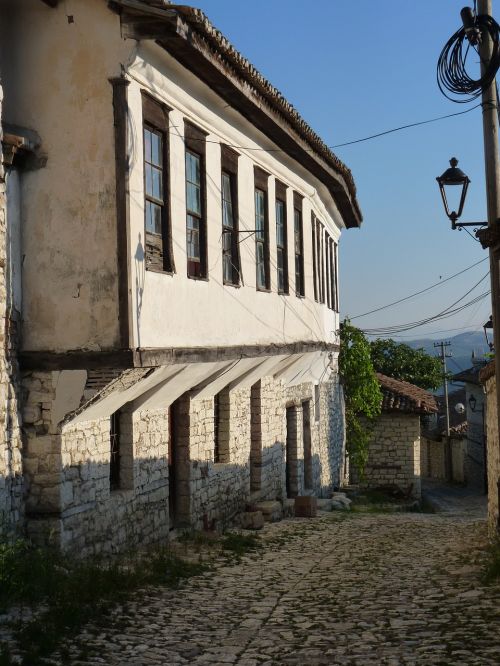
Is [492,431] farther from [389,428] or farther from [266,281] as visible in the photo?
[389,428]

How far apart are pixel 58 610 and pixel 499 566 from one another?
3.96m


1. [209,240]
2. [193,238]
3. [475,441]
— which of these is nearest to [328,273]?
[209,240]

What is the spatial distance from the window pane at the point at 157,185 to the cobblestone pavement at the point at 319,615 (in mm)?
3672

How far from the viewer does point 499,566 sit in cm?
799

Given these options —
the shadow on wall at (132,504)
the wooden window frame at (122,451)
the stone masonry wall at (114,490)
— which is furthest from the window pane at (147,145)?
the shadow on wall at (132,504)

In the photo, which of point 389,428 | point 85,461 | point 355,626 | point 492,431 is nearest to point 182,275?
point 85,461


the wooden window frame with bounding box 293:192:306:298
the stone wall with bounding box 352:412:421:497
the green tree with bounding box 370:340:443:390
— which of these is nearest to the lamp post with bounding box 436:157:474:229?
the wooden window frame with bounding box 293:192:306:298

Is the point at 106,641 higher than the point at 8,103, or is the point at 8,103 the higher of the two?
the point at 8,103

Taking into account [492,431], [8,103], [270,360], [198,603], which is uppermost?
[8,103]

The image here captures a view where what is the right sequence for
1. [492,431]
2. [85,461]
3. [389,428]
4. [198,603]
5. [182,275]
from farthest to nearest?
[389,428] < [492,431] < [182,275] < [85,461] < [198,603]

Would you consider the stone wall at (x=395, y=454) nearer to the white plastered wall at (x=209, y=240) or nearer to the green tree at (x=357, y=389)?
the green tree at (x=357, y=389)

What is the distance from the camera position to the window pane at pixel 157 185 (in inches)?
335

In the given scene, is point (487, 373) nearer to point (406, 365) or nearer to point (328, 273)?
point (328, 273)

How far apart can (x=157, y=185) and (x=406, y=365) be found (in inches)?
1328
